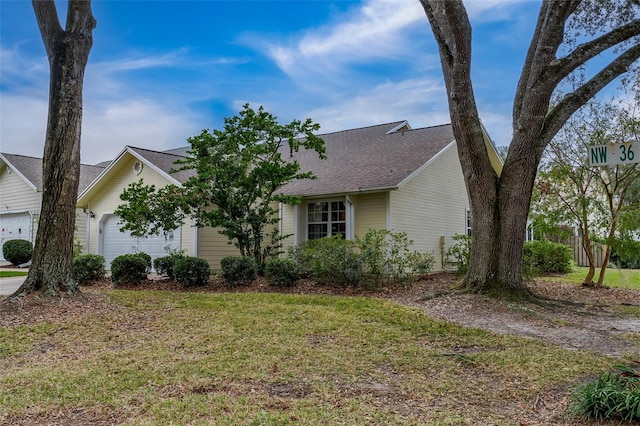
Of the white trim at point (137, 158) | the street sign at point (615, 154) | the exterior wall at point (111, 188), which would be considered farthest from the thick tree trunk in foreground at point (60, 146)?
the street sign at point (615, 154)

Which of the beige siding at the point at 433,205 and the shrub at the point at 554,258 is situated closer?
the beige siding at the point at 433,205

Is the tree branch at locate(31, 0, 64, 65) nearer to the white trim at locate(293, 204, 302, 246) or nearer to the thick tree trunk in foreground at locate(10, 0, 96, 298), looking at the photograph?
the thick tree trunk in foreground at locate(10, 0, 96, 298)

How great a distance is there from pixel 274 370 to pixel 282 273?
21.5 ft

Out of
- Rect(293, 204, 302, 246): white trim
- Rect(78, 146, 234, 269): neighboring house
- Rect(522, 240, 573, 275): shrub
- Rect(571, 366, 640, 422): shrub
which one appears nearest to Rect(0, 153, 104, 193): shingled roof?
Rect(78, 146, 234, 269): neighboring house

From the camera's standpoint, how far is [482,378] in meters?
4.70

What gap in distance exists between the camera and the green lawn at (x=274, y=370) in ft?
12.4

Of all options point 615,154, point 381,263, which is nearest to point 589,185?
point 381,263

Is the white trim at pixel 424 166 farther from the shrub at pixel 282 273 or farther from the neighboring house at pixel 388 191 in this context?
the shrub at pixel 282 273

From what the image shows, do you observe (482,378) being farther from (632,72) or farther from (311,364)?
(632,72)

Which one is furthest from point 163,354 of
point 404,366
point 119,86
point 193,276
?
point 119,86

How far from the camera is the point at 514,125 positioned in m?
10.0

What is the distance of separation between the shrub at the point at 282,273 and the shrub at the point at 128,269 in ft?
11.8

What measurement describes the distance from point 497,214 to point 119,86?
421 inches

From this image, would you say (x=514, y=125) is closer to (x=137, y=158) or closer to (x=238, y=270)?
(x=238, y=270)
